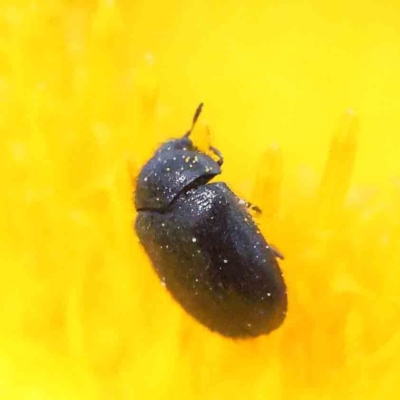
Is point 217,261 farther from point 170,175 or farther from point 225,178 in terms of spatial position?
point 225,178

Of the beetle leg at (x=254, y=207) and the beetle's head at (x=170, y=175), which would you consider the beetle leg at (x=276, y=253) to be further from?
the beetle's head at (x=170, y=175)

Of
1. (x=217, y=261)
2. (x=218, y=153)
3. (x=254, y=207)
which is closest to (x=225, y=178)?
(x=218, y=153)

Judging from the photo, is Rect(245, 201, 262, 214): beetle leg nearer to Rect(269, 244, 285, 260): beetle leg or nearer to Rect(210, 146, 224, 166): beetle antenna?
Rect(269, 244, 285, 260): beetle leg

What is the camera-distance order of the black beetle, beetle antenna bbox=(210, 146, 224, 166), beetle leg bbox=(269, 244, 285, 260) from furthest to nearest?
beetle antenna bbox=(210, 146, 224, 166), beetle leg bbox=(269, 244, 285, 260), the black beetle

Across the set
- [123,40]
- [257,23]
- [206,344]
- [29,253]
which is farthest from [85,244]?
[257,23]

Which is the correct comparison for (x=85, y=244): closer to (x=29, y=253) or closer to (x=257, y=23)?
(x=29, y=253)

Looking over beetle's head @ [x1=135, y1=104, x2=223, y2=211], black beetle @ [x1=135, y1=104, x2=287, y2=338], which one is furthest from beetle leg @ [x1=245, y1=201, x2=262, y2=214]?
beetle's head @ [x1=135, y1=104, x2=223, y2=211]
